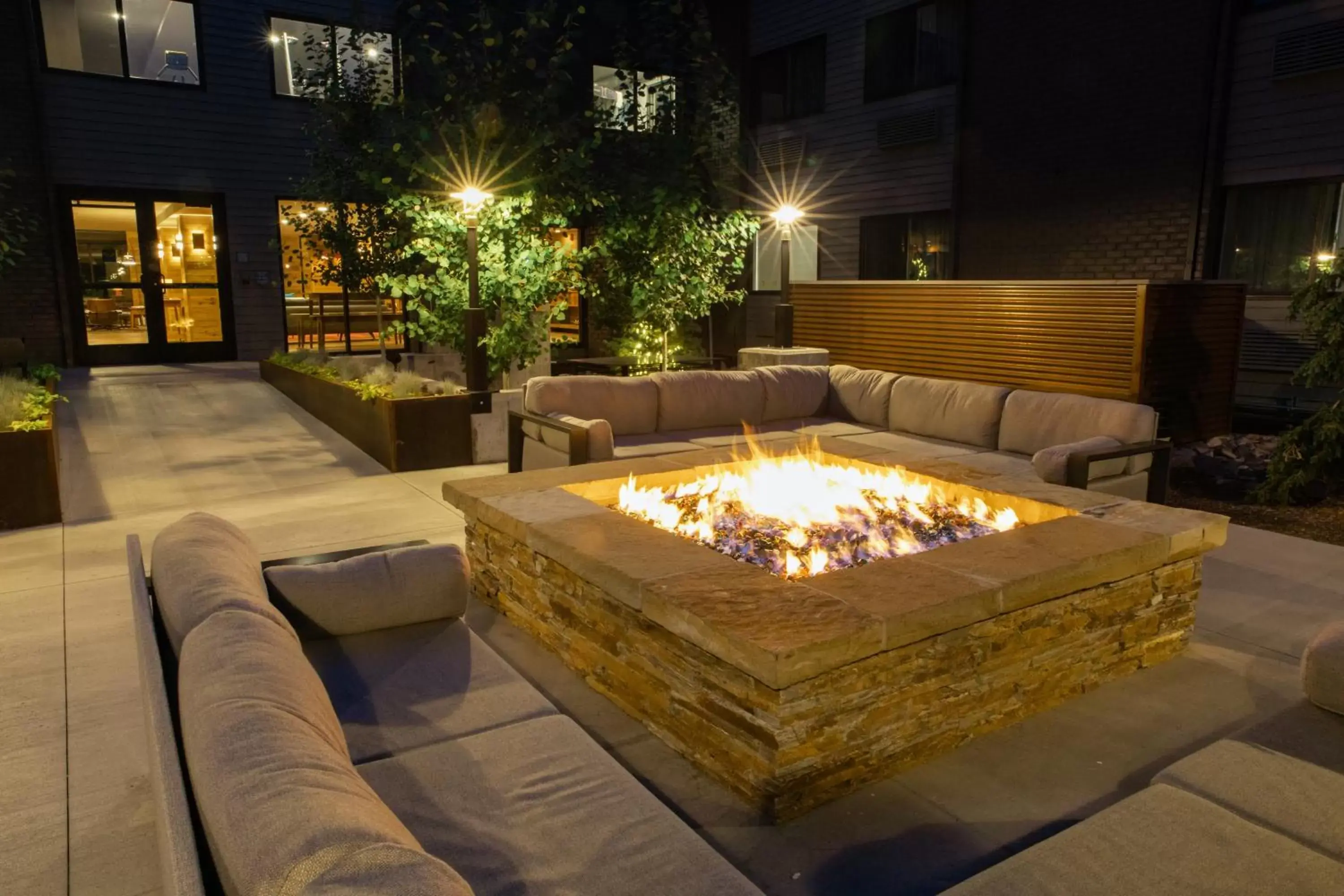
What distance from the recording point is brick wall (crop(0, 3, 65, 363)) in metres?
10.8

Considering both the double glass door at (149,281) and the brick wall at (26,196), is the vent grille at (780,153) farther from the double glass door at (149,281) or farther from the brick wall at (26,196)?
the brick wall at (26,196)

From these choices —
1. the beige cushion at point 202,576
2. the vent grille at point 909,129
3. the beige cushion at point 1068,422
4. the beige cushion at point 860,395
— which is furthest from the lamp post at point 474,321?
the vent grille at point 909,129

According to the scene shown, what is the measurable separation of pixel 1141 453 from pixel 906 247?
8.17 meters

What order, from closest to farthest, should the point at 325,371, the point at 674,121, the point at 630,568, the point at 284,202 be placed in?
the point at 630,568 < the point at 325,371 < the point at 674,121 < the point at 284,202

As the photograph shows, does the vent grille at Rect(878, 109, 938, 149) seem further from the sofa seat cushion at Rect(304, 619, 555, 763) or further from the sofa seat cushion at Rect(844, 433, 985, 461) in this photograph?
the sofa seat cushion at Rect(304, 619, 555, 763)

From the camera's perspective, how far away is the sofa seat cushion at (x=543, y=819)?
1.63m

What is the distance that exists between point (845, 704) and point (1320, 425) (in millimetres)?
5129

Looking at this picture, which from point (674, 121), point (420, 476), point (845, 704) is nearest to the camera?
point (845, 704)

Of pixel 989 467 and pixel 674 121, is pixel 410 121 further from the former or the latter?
pixel 989 467

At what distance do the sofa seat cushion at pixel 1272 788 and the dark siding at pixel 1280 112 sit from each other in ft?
27.9

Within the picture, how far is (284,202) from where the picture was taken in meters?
12.7

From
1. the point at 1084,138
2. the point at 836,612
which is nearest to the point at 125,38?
the point at 1084,138

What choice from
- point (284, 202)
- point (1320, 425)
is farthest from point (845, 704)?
point (284, 202)

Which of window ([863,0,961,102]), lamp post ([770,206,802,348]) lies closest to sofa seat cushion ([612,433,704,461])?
lamp post ([770,206,802,348])
